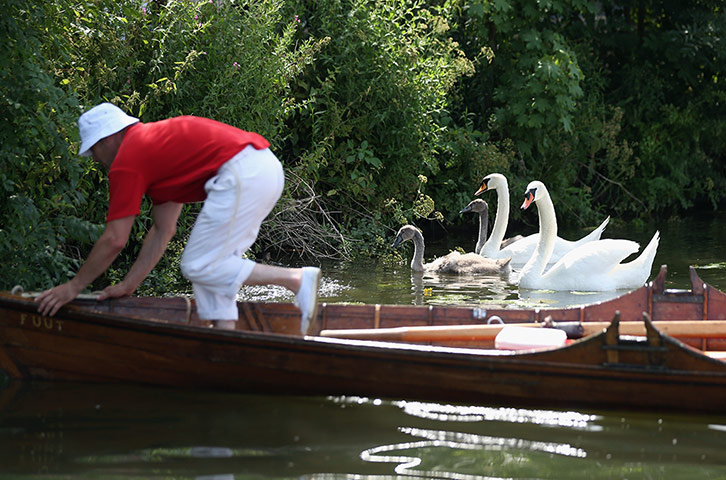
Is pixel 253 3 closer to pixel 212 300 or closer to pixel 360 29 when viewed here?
pixel 360 29

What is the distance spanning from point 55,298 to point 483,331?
9.58 ft

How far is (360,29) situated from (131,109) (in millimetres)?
4141

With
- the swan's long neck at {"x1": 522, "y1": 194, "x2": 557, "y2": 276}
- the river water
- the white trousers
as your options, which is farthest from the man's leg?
the swan's long neck at {"x1": 522, "y1": 194, "x2": 557, "y2": 276}

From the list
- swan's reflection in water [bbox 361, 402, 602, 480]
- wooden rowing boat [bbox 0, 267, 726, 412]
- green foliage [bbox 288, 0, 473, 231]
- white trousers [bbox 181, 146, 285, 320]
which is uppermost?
green foliage [bbox 288, 0, 473, 231]

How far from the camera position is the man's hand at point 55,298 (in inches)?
253

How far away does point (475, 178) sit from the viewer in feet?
51.0

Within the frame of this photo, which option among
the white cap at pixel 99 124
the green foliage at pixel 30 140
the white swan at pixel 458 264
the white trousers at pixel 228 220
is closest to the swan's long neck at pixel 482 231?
the white swan at pixel 458 264

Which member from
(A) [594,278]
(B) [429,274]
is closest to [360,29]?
(B) [429,274]

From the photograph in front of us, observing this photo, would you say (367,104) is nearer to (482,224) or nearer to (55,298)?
(482,224)

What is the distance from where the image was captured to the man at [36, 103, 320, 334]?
6031 millimetres

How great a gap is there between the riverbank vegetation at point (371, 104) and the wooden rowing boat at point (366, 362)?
4.30 ft

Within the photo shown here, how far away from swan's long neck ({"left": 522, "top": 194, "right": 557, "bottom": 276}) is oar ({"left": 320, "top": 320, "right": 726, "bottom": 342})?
3.84m

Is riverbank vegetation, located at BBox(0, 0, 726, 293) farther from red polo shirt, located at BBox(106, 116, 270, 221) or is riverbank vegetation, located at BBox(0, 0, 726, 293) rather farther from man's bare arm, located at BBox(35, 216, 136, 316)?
man's bare arm, located at BBox(35, 216, 136, 316)

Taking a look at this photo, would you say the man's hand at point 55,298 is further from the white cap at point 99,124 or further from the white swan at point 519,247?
the white swan at point 519,247
